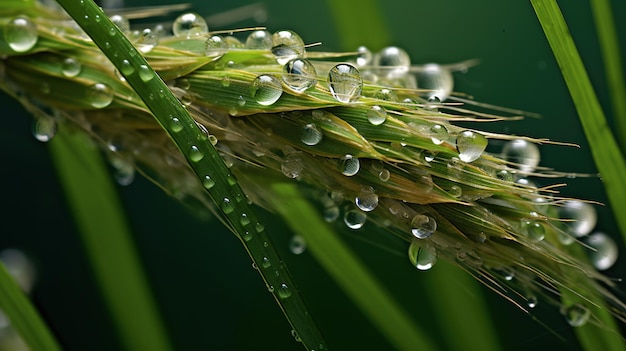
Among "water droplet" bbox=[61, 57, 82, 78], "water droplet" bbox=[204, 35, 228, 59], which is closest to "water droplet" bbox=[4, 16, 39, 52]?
"water droplet" bbox=[61, 57, 82, 78]

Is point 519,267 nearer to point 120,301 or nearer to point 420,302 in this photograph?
point 120,301

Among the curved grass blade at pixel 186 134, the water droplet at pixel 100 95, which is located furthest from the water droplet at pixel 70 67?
the curved grass blade at pixel 186 134

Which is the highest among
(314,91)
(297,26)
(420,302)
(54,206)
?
(297,26)

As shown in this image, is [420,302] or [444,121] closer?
[444,121]

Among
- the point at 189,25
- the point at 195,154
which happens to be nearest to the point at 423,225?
the point at 195,154

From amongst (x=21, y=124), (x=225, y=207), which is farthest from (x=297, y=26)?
(x=225, y=207)

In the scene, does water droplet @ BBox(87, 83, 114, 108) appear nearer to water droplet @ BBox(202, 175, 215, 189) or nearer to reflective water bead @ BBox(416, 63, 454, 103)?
water droplet @ BBox(202, 175, 215, 189)

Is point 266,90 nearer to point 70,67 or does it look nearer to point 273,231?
point 70,67
